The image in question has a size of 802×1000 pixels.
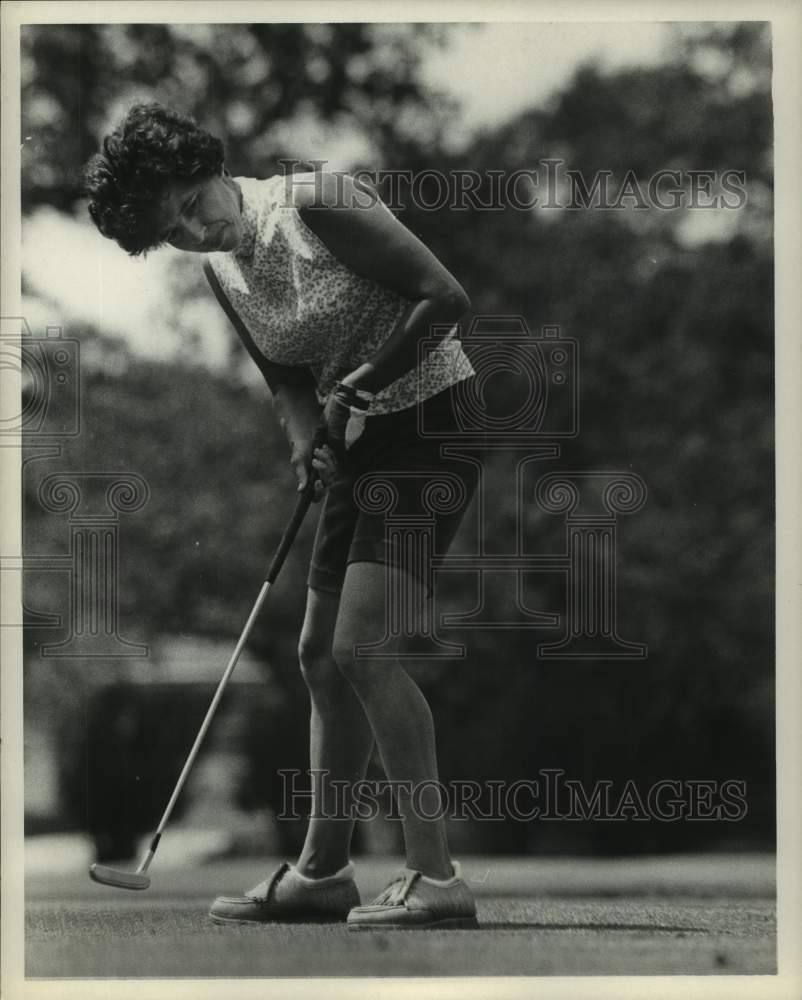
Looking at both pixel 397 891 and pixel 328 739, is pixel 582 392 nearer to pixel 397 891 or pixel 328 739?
pixel 328 739

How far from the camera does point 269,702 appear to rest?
4723 millimetres

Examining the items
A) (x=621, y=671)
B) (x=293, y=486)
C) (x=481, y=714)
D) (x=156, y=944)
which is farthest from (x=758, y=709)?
(x=156, y=944)

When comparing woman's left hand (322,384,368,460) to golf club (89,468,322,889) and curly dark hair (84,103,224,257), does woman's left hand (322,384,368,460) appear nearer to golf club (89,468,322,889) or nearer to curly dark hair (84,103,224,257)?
golf club (89,468,322,889)

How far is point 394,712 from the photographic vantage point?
4.62 meters

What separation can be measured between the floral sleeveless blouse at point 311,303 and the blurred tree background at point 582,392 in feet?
0.52

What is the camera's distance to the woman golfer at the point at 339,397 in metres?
4.62

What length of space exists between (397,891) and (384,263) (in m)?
2.19

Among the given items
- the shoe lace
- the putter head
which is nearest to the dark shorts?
the shoe lace

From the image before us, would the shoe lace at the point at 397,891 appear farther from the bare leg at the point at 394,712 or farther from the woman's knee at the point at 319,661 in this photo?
the woman's knee at the point at 319,661

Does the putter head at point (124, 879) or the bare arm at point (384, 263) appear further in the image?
the putter head at point (124, 879)

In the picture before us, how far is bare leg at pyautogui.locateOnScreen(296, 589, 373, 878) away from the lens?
15.3ft

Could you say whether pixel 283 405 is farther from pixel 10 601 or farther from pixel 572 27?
pixel 572 27

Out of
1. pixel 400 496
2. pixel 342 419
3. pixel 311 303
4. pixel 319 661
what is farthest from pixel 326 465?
pixel 319 661

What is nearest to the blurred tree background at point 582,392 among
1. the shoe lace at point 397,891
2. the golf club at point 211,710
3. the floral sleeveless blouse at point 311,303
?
the golf club at point 211,710
